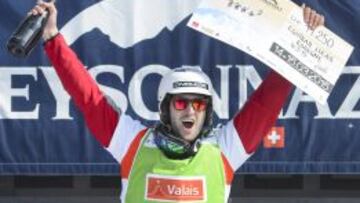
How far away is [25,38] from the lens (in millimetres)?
2625

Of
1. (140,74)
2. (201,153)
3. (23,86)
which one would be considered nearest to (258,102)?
(201,153)

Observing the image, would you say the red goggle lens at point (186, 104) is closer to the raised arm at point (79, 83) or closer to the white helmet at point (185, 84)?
the white helmet at point (185, 84)

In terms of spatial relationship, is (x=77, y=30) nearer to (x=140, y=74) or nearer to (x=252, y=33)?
(x=140, y=74)

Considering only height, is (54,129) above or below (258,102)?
below

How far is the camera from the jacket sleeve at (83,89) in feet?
9.27

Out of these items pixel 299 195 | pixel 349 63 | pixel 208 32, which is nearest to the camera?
pixel 208 32

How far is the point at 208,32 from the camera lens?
2666 millimetres

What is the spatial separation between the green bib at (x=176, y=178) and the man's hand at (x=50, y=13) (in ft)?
1.66

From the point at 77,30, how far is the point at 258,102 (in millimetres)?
2037

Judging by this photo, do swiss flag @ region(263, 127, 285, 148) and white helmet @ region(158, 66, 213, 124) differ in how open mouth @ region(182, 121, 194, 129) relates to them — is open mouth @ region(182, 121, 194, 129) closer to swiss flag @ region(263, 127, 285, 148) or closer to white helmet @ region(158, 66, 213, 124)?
white helmet @ region(158, 66, 213, 124)

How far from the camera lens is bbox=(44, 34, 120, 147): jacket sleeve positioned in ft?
9.27

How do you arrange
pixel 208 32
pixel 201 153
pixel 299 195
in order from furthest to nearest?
pixel 299 195
pixel 201 153
pixel 208 32

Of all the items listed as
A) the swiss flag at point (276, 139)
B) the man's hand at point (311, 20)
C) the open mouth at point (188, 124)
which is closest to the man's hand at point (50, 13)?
the open mouth at point (188, 124)

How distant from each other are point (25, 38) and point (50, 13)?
181 millimetres
